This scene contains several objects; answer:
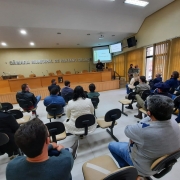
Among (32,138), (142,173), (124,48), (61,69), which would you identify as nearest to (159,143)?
(142,173)

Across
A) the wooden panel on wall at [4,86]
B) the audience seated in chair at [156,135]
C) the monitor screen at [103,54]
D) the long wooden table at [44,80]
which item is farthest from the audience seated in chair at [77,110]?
the monitor screen at [103,54]

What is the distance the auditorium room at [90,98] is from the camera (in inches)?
32.4

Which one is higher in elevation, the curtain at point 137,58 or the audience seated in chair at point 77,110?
the curtain at point 137,58

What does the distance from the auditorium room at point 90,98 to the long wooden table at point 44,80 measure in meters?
0.05

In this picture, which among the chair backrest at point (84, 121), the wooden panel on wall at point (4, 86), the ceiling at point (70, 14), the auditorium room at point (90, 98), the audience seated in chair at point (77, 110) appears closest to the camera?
the auditorium room at point (90, 98)

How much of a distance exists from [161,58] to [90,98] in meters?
5.11

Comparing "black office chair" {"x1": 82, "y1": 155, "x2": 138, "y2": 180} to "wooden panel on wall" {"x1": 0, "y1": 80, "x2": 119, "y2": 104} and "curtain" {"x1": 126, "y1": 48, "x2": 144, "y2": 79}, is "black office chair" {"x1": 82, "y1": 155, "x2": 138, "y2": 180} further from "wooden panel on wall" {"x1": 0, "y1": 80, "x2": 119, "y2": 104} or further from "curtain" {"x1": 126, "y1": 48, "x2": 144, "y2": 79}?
"curtain" {"x1": 126, "y1": 48, "x2": 144, "y2": 79}

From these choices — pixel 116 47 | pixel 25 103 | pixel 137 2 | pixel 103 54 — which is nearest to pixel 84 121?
pixel 25 103

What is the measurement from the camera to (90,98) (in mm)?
3107

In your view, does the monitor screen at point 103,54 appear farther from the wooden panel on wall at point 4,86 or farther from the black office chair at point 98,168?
the black office chair at point 98,168

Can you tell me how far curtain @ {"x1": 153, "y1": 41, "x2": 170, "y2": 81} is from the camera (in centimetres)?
552

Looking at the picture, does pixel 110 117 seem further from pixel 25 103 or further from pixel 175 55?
pixel 175 55

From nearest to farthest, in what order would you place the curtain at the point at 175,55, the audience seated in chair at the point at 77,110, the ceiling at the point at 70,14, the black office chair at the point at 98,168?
the black office chair at the point at 98,168 → the audience seated in chair at the point at 77,110 → the ceiling at the point at 70,14 → the curtain at the point at 175,55

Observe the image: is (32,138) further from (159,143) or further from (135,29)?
(135,29)
